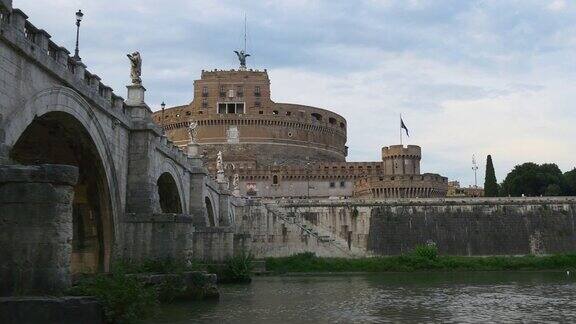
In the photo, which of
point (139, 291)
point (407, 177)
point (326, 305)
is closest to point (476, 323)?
point (326, 305)

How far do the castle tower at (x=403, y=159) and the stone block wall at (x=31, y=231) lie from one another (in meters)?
73.8

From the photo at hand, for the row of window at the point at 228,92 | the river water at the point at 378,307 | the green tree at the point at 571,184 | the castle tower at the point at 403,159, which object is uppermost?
the row of window at the point at 228,92

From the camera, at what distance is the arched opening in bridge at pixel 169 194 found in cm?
2947

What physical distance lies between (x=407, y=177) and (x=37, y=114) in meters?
62.5

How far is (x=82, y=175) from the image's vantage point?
67.9 feet

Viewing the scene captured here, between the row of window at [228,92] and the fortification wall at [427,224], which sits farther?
the row of window at [228,92]

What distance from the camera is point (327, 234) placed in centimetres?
5744

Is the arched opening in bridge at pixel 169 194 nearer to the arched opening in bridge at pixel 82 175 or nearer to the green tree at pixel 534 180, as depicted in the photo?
the arched opening in bridge at pixel 82 175

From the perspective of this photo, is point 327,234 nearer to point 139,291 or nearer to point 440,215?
point 440,215

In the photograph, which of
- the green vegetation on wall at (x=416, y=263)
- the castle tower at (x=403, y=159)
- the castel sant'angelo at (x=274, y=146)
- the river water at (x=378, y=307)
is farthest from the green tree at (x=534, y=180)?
the river water at (x=378, y=307)

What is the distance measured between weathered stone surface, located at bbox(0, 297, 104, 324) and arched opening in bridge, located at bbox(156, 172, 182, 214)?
57.5 feet

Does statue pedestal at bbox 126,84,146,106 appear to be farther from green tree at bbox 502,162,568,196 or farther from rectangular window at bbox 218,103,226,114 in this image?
rectangular window at bbox 218,103,226,114

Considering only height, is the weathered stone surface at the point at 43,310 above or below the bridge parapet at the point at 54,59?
below

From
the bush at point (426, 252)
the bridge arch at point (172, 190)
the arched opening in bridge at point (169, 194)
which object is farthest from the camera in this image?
the bush at point (426, 252)
